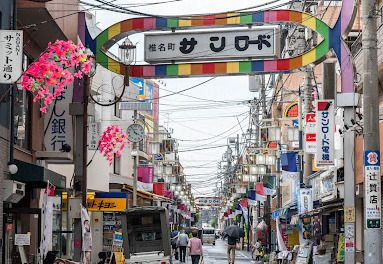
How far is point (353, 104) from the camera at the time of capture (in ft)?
64.7

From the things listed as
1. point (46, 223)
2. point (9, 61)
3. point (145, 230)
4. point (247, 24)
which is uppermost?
point (247, 24)

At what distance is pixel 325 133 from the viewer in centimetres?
2348

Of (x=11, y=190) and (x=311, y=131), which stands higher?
(x=311, y=131)

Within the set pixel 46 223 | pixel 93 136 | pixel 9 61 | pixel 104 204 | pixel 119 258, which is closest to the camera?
pixel 9 61

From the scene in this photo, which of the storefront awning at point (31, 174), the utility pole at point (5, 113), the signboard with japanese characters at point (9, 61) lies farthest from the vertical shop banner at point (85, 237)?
the signboard with japanese characters at point (9, 61)

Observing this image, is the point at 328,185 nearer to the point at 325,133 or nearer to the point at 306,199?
the point at 306,199

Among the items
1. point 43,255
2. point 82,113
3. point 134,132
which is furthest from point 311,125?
point 134,132

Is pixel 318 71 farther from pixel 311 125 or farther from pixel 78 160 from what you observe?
pixel 78 160

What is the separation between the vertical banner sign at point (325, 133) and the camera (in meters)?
23.1

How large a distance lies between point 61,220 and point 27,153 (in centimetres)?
700

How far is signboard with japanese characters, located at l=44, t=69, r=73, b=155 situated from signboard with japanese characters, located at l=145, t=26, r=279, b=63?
164 inches

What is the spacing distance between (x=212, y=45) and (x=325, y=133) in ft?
15.8

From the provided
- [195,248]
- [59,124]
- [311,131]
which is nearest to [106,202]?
[195,248]

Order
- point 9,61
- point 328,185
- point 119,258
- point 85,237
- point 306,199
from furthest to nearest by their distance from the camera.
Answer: point 306,199
point 119,258
point 328,185
point 85,237
point 9,61
